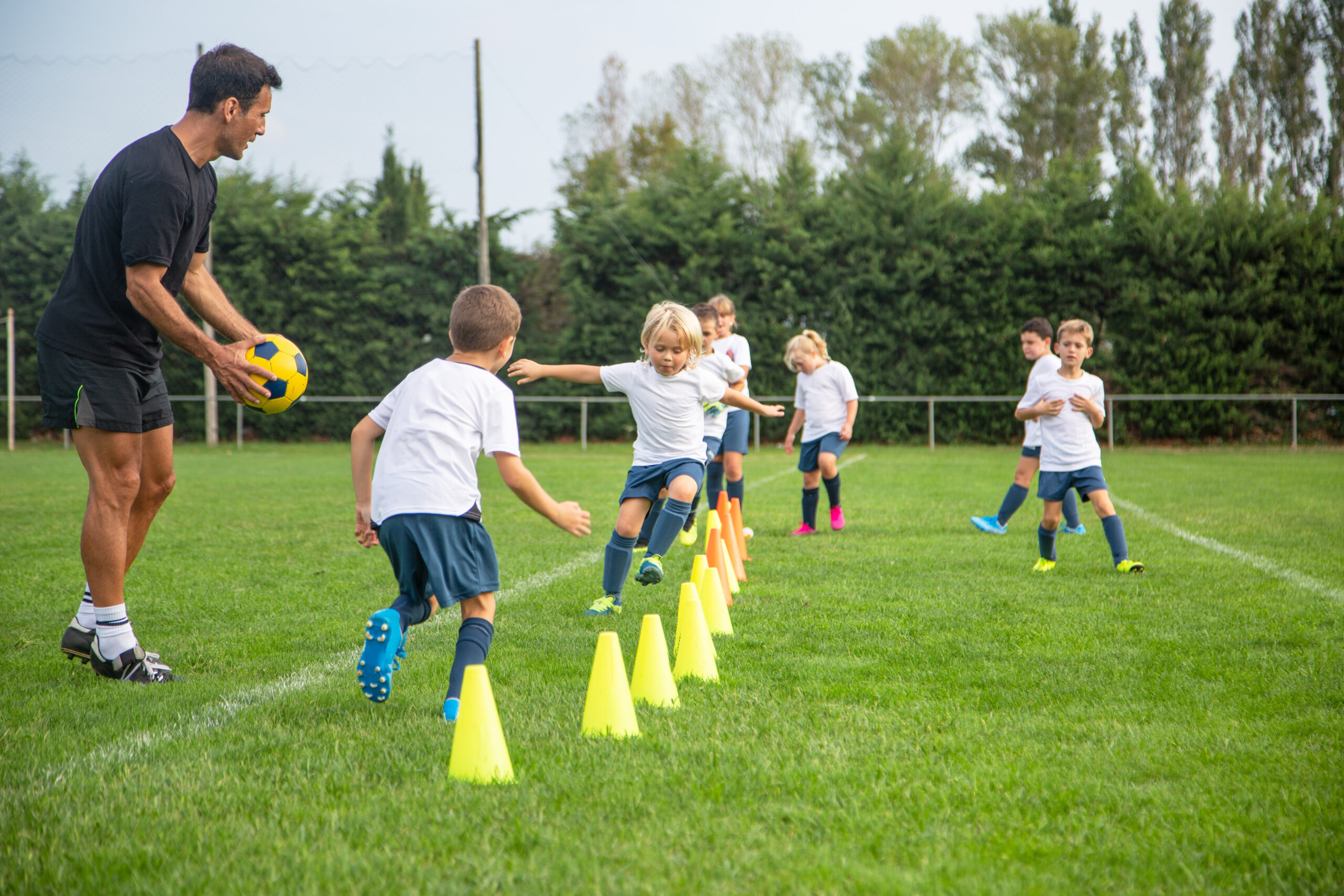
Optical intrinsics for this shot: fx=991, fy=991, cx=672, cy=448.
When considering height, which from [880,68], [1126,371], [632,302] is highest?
[880,68]

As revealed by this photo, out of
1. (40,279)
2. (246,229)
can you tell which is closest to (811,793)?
(246,229)

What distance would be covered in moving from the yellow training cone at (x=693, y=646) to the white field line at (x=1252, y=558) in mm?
3641

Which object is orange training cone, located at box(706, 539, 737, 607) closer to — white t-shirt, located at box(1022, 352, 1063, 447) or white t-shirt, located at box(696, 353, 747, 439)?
white t-shirt, located at box(696, 353, 747, 439)

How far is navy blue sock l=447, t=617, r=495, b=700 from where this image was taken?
10.5 feet

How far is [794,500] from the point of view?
10859 mm

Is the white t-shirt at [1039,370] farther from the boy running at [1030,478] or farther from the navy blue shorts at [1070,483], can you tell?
the navy blue shorts at [1070,483]

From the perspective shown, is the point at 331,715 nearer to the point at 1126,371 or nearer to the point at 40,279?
the point at 1126,371

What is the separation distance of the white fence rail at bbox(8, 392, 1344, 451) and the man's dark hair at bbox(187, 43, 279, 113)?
14.7m

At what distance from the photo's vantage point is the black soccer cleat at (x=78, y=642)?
397cm

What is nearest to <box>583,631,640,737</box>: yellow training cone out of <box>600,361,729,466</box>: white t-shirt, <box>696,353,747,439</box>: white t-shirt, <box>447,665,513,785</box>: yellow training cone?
<box>447,665,513,785</box>: yellow training cone

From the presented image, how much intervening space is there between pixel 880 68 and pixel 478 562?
111 ft

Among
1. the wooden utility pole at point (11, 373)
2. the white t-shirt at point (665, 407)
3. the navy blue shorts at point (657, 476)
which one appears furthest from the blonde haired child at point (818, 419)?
the wooden utility pole at point (11, 373)

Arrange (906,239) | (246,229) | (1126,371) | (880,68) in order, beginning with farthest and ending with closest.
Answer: (880,68) → (246,229) → (906,239) → (1126,371)

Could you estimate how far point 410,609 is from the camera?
3.42 m
